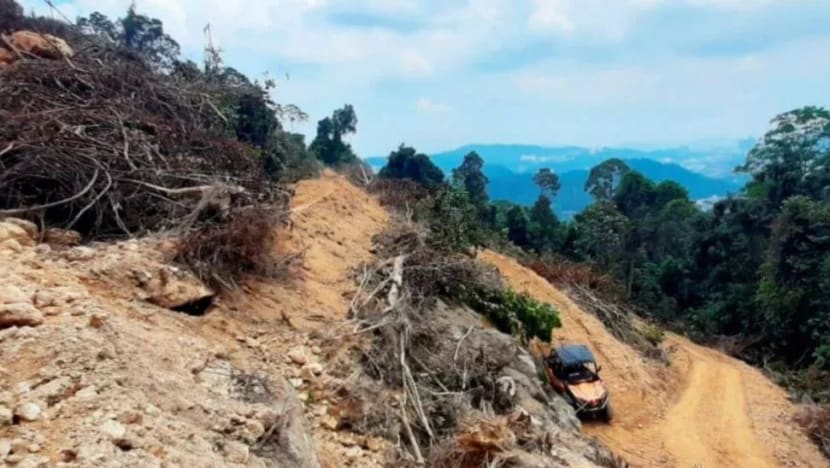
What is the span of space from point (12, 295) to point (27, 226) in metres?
1.87

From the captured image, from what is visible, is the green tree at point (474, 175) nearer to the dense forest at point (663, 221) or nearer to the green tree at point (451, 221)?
the dense forest at point (663, 221)

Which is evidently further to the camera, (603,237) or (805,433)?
(603,237)

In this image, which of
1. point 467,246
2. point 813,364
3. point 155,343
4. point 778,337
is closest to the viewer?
point 155,343

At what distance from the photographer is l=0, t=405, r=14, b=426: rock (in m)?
3.19

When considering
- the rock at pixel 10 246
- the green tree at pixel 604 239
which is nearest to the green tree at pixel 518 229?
the green tree at pixel 604 239

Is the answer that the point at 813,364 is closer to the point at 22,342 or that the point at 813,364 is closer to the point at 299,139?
the point at 299,139

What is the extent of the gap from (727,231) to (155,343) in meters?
24.6

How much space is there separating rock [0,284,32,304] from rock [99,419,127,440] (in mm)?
1384

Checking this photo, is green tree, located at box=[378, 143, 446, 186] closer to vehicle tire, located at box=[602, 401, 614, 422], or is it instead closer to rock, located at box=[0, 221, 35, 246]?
vehicle tire, located at box=[602, 401, 614, 422]

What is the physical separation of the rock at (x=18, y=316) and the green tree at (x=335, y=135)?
2301 cm

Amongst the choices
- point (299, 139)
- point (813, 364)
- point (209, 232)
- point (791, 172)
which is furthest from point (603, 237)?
point (209, 232)

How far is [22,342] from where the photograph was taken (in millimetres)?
3871

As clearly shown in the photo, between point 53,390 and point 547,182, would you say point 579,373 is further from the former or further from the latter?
point 547,182

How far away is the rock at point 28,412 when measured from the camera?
327 cm
